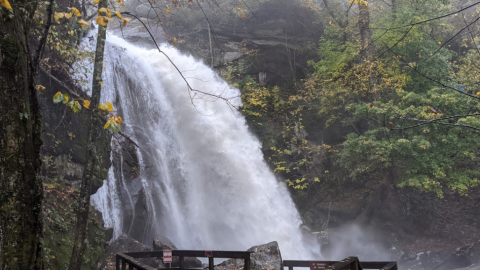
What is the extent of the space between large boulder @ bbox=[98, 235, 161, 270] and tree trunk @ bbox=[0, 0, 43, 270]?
6.42 metres

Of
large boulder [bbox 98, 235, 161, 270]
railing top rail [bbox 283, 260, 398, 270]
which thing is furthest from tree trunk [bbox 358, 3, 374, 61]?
large boulder [bbox 98, 235, 161, 270]

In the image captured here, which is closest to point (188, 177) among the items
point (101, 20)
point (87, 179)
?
point (87, 179)

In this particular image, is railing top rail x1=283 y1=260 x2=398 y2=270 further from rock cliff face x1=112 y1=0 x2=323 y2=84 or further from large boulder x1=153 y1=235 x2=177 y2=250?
rock cliff face x1=112 y1=0 x2=323 y2=84

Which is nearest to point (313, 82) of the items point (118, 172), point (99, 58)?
point (118, 172)

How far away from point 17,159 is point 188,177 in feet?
37.6

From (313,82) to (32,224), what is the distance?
52.8 ft

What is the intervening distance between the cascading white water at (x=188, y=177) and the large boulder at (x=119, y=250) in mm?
1560

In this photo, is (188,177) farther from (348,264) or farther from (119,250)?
(348,264)

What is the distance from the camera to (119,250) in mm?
9016

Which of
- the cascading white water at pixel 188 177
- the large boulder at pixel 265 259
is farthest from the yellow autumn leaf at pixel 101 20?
the cascading white water at pixel 188 177

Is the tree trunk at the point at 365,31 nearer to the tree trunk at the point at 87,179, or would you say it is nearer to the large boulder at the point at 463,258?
the large boulder at the point at 463,258

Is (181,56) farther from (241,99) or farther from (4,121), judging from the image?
(4,121)

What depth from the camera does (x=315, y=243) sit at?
14805 millimetres

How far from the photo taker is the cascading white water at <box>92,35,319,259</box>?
12.0 m
